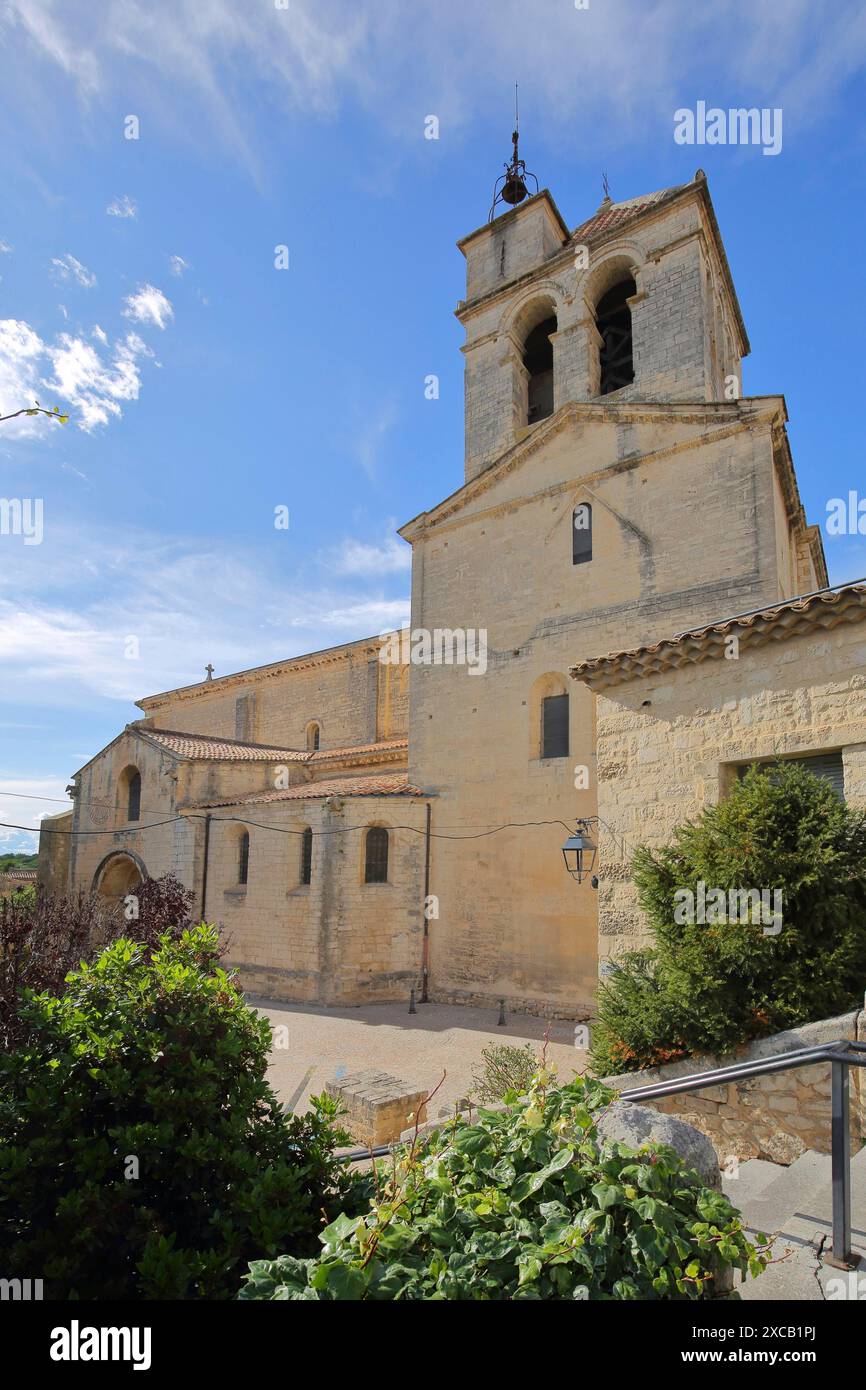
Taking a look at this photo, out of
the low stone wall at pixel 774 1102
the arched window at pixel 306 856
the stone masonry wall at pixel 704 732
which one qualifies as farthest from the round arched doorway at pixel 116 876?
the low stone wall at pixel 774 1102

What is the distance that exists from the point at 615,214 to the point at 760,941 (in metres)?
17.8

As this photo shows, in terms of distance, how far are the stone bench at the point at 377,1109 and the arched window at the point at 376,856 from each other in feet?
25.6

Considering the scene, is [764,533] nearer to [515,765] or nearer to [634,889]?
[515,765]

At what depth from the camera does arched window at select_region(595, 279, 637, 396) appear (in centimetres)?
1598

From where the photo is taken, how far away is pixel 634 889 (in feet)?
25.3

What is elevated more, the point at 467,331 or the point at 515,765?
the point at 467,331

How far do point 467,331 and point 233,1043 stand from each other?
18156 mm

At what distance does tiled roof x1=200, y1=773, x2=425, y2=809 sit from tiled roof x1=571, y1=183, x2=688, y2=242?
1320 centimetres

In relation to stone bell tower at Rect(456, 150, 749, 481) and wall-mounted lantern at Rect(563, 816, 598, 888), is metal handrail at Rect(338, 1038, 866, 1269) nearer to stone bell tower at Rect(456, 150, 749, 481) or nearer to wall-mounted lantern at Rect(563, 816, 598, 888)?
wall-mounted lantern at Rect(563, 816, 598, 888)

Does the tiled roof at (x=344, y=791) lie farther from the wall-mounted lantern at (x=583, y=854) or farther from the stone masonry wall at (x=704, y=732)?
the stone masonry wall at (x=704, y=732)

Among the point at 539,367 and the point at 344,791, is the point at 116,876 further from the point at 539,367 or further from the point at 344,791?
Result: the point at 539,367

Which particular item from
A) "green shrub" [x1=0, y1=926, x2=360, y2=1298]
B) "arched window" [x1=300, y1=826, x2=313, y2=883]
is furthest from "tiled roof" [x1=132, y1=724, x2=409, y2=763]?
"green shrub" [x1=0, y1=926, x2=360, y2=1298]

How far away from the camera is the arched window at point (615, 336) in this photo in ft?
52.4
